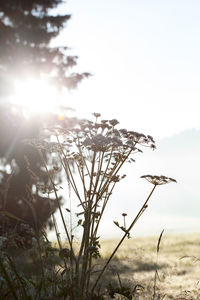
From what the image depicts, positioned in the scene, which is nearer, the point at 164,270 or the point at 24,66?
the point at 164,270

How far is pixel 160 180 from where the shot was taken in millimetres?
3379

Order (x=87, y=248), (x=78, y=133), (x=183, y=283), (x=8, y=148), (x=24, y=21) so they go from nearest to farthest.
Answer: (x=87, y=248), (x=78, y=133), (x=183, y=283), (x=8, y=148), (x=24, y=21)

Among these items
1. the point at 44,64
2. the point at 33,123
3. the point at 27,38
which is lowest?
the point at 33,123

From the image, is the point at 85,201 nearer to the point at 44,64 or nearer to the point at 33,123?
the point at 33,123

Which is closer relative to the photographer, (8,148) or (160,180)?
(160,180)

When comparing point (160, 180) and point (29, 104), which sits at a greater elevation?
Answer: point (29, 104)

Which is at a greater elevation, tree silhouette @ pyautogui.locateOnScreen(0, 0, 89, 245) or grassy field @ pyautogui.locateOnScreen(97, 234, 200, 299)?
tree silhouette @ pyautogui.locateOnScreen(0, 0, 89, 245)

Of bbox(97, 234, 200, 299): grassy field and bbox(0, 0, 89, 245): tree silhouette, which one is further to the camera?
bbox(0, 0, 89, 245): tree silhouette

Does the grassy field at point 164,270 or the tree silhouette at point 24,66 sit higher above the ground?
the tree silhouette at point 24,66

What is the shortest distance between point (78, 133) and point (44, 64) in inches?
454

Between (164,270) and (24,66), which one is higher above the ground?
(24,66)

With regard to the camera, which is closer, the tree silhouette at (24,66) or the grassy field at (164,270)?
the grassy field at (164,270)

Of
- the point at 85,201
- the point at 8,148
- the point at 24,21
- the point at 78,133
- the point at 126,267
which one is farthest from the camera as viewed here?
the point at 24,21

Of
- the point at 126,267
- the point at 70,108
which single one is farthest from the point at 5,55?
the point at 126,267
